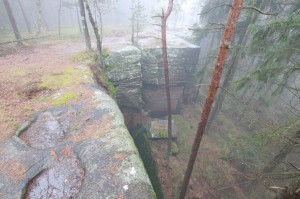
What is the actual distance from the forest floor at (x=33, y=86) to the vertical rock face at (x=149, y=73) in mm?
3458

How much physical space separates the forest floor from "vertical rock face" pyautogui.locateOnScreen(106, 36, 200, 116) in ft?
11.3

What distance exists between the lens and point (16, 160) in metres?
4.38

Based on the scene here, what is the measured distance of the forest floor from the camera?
6124 millimetres

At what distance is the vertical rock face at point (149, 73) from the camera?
1405 centimetres

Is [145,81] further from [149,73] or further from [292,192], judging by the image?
[292,192]

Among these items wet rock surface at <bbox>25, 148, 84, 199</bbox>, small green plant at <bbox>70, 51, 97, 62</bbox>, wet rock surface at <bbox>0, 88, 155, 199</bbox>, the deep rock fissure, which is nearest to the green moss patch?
wet rock surface at <bbox>0, 88, 155, 199</bbox>

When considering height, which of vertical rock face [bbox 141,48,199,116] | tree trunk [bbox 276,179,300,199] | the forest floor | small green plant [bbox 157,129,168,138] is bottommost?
small green plant [bbox 157,129,168,138]

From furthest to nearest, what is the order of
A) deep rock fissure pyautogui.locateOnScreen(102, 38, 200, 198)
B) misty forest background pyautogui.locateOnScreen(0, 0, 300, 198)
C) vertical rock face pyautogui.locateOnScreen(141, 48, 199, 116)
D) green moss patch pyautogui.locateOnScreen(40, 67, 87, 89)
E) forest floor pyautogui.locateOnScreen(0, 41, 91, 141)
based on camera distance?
vertical rock face pyautogui.locateOnScreen(141, 48, 199, 116)
deep rock fissure pyautogui.locateOnScreen(102, 38, 200, 198)
green moss patch pyautogui.locateOnScreen(40, 67, 87, 89)
misty forest background pyautogui.locateOnScreen(0, 0, 300, 198)
forest floor pyautogui.locateOnScreen(0, 41, 91, 141)

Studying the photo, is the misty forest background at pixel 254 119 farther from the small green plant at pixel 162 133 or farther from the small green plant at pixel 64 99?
the small green plant at pixel 64 99

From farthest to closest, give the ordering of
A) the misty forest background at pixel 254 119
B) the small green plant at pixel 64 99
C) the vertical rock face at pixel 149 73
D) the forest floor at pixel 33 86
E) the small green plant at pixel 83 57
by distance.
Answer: the vertical rock face at pixel 149 73 → the small green plant at pixel 83 57 → the misty forest background at pixel 254 119 → the small green plant at pixel 64 99 → the forest floor at pixel 33 86

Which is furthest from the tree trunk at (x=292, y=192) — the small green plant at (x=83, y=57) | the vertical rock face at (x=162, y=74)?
the vertical rock face at (x=162, y=74)

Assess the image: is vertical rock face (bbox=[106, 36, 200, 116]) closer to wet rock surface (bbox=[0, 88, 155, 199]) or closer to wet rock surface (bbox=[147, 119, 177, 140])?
wet rock surface (bbox=[147, 119, 177, 140])

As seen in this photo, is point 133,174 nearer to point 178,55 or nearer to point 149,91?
point 149,91

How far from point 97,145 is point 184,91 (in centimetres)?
1552
